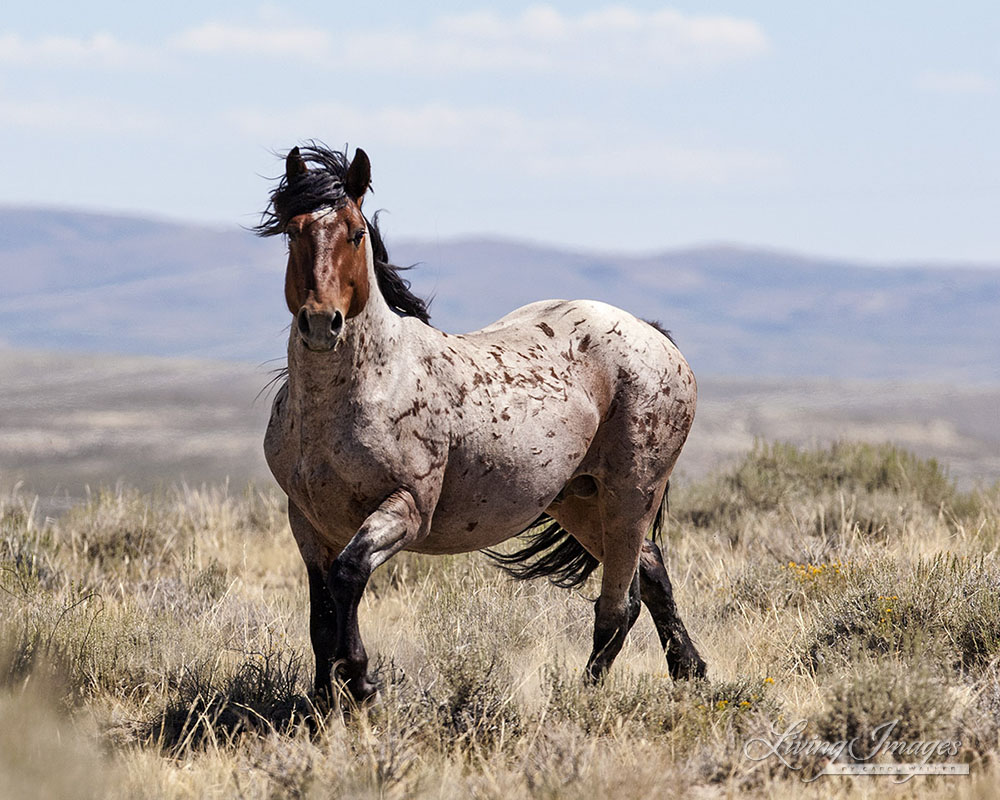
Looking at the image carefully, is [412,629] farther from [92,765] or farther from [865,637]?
[92,765]

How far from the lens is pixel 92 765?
409cm

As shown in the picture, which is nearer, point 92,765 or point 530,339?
point 92,765

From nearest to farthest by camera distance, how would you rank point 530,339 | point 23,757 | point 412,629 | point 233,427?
point 23,757 < point 530,339 < point 412,629 < point 233,427

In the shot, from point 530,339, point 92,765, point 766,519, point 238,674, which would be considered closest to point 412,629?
point 238,674

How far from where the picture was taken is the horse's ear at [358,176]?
16.0 ft

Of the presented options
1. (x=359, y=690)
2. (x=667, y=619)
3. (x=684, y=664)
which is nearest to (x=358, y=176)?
(x=359, y=690)

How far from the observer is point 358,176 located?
16.1ft

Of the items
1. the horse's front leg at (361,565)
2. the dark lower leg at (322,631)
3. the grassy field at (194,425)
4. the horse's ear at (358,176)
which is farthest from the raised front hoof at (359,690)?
the grassy field at (194,425)

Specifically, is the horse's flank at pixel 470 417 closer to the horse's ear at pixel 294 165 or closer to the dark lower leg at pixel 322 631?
the dark lower leg at pixel 322 631

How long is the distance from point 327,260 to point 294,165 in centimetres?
50

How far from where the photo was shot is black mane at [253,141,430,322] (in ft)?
15.5

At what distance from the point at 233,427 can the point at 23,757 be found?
4150cm

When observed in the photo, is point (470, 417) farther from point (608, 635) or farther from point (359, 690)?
point (608, 635)

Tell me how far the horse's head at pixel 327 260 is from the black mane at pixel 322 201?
18 mm
